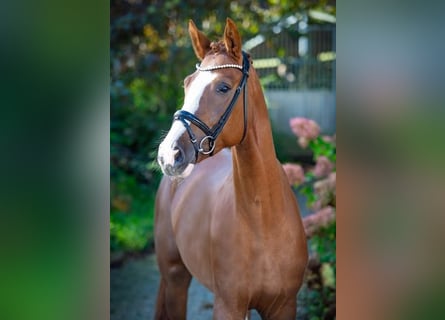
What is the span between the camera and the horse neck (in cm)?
243

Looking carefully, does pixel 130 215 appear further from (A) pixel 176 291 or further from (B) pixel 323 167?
(A) pixel 176 291

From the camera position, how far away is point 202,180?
3115 mm

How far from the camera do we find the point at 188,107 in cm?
221

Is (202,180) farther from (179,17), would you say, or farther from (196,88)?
(179,17)

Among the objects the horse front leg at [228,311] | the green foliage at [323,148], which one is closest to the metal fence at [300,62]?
the green foliage at [323,148]

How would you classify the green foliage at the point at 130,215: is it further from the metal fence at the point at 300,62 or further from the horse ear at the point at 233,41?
the horse ear at the point at 233,41

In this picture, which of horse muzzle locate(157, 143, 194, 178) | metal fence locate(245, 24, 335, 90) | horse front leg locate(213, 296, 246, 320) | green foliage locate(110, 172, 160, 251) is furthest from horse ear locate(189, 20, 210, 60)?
metal fence locate(245, 24, 335, 90)

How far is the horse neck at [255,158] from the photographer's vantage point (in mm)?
2430

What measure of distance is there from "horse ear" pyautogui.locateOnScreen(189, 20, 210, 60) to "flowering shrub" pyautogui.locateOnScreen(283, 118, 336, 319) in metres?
1.69

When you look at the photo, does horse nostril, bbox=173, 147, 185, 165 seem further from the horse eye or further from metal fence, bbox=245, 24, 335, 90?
metal fence, bbox=245, 24, 335, 90
